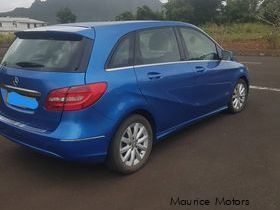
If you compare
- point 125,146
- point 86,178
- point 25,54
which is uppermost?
point 25,54

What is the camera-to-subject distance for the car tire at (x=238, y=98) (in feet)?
22.3

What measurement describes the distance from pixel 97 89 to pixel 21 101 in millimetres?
880

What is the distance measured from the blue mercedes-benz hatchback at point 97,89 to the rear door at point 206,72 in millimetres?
219

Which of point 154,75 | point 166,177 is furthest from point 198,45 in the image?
point 166,177

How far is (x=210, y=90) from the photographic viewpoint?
5906 millimetres

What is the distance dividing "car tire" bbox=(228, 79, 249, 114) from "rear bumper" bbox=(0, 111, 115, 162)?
10.6 feet

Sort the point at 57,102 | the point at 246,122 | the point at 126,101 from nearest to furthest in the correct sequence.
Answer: the point at 57,102, the point at 126,101, the point at 246,122

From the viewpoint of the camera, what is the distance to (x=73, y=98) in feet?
12.9

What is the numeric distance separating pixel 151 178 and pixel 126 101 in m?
0.88

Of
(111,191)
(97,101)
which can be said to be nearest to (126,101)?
(97,101)

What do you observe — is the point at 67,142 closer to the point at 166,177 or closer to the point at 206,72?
the point at 166,177

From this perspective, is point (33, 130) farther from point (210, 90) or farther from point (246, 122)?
point (246, 122)

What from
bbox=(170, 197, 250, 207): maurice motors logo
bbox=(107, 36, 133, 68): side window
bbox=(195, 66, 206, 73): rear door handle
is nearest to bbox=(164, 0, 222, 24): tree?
bbox=(195, 66, 206, 73): rear door handle

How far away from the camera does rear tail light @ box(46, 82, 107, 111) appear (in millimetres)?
3941
